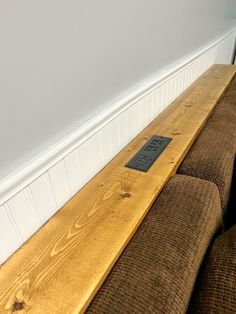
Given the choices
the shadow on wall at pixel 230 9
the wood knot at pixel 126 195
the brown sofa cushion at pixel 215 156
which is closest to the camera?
the wood knot at pixel 126 195

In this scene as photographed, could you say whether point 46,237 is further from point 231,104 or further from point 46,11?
point 231,104

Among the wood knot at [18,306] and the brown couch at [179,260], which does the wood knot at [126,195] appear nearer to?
the brown couch at [179,260]

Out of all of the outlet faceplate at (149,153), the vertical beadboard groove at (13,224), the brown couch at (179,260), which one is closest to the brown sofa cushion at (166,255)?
the brown couch at (179,260)

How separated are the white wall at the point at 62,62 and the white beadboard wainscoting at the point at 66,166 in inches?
1.3

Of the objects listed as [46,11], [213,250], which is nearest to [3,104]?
[46,11]

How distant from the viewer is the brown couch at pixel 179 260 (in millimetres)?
504

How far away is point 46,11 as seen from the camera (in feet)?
1.69

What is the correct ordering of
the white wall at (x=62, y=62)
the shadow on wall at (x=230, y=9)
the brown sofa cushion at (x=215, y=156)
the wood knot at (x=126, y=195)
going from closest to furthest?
the white wall at (x=62, y=62) < the wood knot at (x=126, y=195) < the brown sofa cushion at (x=215, y=156) < the shadow on wall at (x=230, y=9)

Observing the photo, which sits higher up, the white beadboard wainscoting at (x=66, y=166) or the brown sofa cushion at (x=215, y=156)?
the white beadboard wainscoting at (x=66, y=166)

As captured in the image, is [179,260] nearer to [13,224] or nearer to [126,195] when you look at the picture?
[126,195]

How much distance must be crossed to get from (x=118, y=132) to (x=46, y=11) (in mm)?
493

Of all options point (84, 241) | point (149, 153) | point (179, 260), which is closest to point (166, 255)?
point (179, 260)

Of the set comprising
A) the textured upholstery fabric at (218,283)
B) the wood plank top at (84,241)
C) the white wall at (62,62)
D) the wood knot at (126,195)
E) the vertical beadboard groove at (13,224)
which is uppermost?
the white wall at (62,62)

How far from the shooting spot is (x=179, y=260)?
0.57 meters
